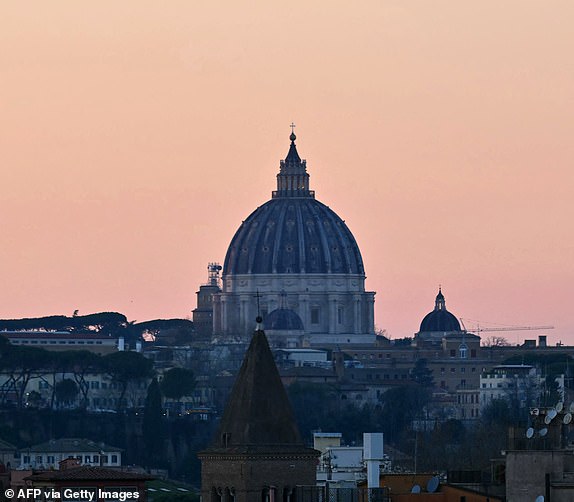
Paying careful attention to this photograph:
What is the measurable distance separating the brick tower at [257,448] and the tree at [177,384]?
429 feet

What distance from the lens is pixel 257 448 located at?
1807 inches

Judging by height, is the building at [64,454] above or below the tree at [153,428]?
below

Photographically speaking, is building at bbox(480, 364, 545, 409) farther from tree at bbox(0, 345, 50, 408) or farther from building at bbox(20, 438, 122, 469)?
building at bbox(20, 438, 122, 469)

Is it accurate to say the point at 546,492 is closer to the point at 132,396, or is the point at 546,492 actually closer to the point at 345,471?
the point at 345,471

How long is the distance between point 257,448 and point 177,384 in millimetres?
134508

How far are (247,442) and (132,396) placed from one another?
425 feet

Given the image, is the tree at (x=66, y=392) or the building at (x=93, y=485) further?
the tree at (x=66, y=392)

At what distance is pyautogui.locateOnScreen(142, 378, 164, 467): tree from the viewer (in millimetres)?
141000

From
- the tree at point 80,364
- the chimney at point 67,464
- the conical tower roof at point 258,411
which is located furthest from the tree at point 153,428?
the conical tower roof at point 258,411

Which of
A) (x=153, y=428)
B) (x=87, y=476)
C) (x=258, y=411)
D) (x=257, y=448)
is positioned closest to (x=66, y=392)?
(x=153, y=428)

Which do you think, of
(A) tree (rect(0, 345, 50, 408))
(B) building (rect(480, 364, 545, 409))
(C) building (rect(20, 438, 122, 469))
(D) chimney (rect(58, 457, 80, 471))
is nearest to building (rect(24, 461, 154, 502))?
(D) chimney (rect(58, 457, 80, 471))

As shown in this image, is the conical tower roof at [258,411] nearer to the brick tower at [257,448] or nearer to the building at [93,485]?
the brick tower at [257,448]

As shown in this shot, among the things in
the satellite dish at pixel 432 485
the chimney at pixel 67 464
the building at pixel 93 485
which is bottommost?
the satellite dish at pixel 432 485

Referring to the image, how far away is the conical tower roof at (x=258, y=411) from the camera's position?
46219 mm
